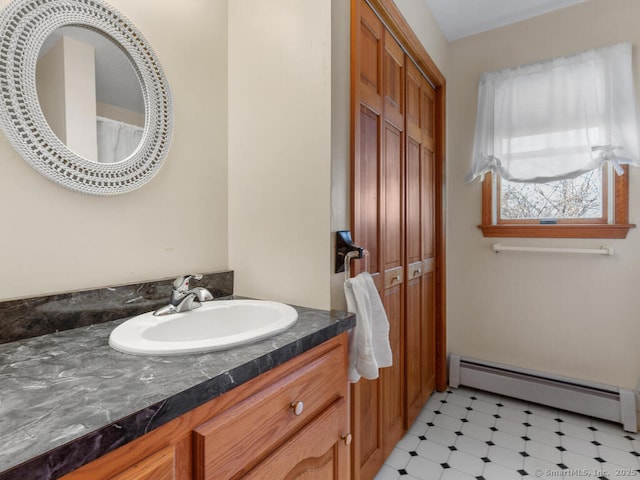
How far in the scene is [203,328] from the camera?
108 centimetres

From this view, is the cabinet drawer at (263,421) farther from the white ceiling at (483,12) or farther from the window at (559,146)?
the white ceiling at (483,12)

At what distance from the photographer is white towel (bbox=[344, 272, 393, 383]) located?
1.11 m

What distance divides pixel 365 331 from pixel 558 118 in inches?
77.1

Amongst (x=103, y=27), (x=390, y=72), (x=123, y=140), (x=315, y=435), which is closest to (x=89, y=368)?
(x=315, y=435)

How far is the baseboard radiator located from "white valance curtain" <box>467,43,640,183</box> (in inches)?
50.4

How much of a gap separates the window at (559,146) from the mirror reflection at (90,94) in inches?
83.2

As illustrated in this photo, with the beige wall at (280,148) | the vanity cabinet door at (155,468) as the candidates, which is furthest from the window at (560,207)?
the vanity cabinet door at (155,468)

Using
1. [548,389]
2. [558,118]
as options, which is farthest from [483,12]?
[548,389]

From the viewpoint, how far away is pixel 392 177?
169cm

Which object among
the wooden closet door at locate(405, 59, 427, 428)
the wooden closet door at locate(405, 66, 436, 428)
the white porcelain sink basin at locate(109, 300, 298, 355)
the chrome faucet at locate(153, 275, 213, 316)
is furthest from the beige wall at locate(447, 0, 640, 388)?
the chrome faucet at locate(153, 275, 213, 316)

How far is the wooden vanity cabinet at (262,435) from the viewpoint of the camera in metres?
0.52

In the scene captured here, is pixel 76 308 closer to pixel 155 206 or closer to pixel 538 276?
pixel 155 206

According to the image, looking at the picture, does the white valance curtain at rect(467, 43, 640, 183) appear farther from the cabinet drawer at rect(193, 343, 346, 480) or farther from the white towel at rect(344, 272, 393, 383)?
the cabinet drawer at rect(193, 343, 346, 480)

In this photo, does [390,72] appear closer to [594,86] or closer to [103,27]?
[103,27]
